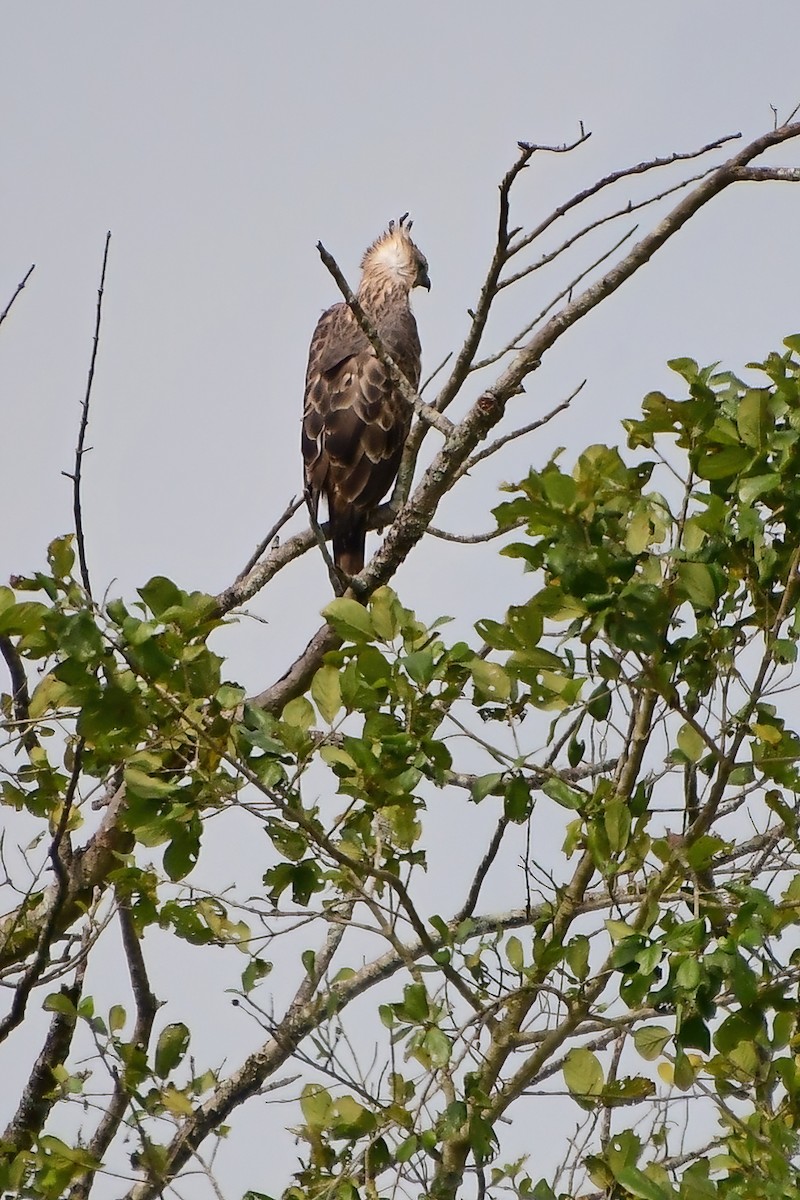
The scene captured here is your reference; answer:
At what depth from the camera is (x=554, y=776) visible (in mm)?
2566

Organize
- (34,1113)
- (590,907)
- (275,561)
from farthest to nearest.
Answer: (275,561)
(34,1113)
(590,907)

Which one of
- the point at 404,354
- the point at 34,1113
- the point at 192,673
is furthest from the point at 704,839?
the point at 404,354

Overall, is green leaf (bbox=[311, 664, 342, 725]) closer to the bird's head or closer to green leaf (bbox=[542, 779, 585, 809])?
green leaf (bbox=[542, 779, 585, 809])

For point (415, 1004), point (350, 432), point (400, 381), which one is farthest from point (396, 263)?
point (415, 1004)

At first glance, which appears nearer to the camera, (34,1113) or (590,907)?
(590,907)

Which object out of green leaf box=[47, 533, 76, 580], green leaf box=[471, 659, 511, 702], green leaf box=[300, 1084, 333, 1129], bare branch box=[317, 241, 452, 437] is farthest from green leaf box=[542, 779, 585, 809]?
bare branch box=[317, 241, 452, 437]

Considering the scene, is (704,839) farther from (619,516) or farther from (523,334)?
(523,334)

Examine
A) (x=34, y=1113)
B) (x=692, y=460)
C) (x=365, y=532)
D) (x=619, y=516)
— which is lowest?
(x=34, y=1113)

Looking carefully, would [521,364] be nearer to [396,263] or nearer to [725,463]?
[725,463]

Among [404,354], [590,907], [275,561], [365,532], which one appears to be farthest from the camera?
[404,354]

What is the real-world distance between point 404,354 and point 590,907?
4882 mm

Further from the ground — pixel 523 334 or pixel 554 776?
pixel 523 334

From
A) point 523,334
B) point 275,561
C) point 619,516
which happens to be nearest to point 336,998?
point 619,516

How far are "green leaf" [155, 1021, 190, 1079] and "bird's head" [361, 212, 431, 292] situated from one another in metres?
6.05
